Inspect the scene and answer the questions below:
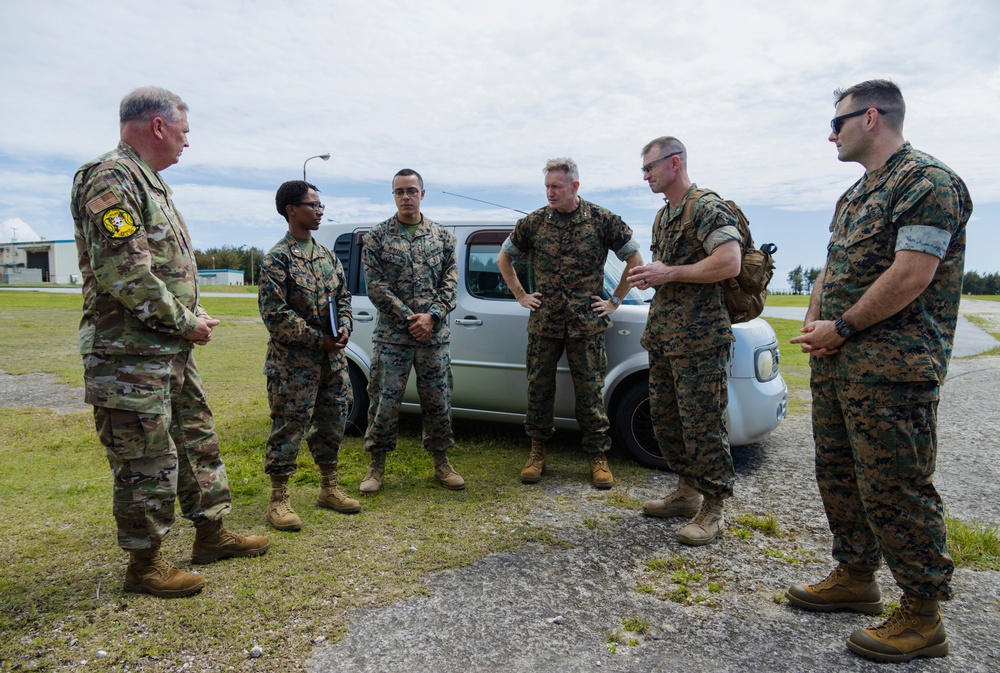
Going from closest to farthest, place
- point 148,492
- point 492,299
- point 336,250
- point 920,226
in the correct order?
point 920,226 < point 148,492 < point 492,299 < point 336,250

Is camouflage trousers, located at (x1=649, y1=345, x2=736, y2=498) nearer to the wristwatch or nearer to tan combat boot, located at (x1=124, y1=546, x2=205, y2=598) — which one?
the wristwatch

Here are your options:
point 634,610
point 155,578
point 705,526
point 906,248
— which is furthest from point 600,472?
point 155,578

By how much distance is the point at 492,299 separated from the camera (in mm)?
5012

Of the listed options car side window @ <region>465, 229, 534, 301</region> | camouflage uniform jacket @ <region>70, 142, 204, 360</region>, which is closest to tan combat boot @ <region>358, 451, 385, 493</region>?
car side window @ <region>465, 229, 534, 301</region>

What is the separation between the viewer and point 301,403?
354 centimetres

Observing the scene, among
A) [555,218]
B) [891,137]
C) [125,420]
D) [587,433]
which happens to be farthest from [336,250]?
[891,137]

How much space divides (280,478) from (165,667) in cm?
138

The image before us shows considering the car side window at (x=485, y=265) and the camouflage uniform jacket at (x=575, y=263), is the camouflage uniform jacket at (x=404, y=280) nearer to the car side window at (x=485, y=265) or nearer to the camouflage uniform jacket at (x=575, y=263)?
the camouflage uniform jacket at (x=575, y=263)

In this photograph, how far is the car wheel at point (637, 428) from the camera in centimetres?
462

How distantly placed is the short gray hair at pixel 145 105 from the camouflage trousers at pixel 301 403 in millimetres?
1390

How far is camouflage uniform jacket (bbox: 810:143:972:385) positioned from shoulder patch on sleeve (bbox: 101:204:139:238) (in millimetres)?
2900

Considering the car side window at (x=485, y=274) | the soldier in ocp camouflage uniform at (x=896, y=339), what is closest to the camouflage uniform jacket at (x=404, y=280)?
the car side window at (x=485, y=274)

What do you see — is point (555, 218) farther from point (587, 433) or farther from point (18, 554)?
point (18, 554)

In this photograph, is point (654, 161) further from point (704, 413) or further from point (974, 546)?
point (974, 546)
